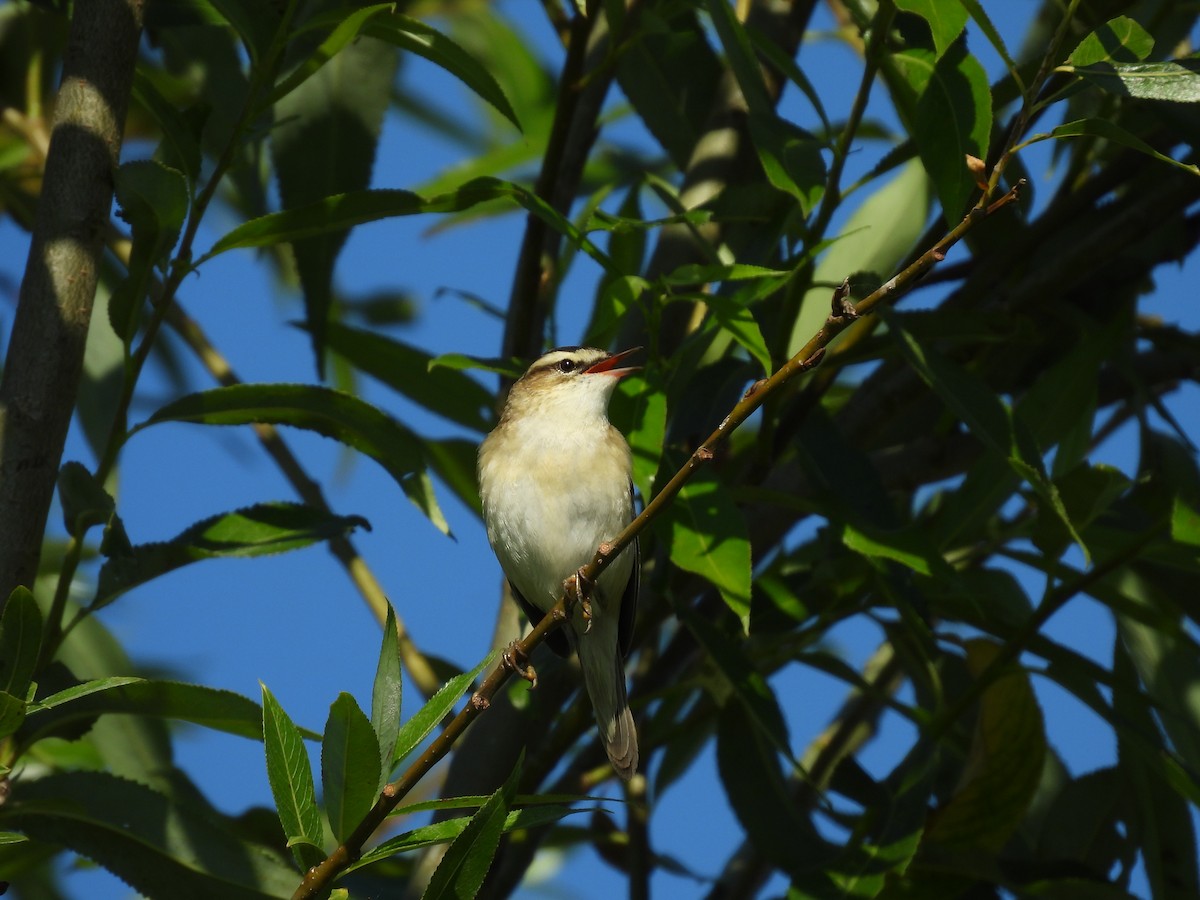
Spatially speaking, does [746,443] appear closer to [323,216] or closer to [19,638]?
[323,216]

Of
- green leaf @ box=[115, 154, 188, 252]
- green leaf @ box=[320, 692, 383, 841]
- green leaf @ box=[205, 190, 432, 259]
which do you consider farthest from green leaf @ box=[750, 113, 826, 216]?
green leaf @ box=[320, 692, 383, 841]

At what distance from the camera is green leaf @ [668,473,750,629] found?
294 cm

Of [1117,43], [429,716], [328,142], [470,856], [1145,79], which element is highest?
[328,142]

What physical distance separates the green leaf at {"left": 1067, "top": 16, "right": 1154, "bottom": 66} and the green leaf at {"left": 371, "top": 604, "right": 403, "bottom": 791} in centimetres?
146

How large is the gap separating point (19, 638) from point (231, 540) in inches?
40.2

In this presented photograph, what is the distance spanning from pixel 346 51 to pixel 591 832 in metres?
2.37

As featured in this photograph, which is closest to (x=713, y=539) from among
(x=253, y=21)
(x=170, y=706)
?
(x=170, y=706)

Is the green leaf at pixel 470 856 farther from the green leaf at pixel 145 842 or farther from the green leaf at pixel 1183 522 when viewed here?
the green leaf at pixel 1183 522

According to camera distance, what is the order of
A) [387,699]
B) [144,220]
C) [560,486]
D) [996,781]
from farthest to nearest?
[560,486]
[996,781]
[144,220]
[387,699]

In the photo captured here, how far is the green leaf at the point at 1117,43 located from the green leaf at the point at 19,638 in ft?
6.17

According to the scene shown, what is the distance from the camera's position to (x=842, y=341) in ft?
12.8

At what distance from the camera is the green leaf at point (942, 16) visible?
8.74ft

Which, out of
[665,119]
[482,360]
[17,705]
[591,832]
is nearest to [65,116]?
[482,360]

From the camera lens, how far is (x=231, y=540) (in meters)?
3.28
